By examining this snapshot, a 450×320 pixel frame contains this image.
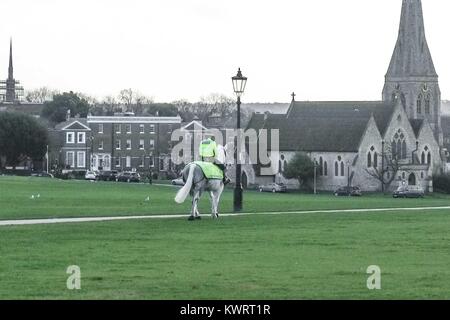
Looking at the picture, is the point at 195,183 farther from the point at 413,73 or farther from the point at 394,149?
the point at 413,73

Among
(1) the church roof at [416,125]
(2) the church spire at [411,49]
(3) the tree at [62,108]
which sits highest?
(2) the church spire at [411,49]

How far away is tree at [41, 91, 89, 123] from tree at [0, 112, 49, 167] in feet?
137

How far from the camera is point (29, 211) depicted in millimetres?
43406

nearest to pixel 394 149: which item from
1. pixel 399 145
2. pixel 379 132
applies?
pixel 399 145

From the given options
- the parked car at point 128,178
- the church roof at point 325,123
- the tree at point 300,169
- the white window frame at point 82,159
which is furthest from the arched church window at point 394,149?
the white window frame at point 82,159

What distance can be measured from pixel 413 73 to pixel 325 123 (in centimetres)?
1814

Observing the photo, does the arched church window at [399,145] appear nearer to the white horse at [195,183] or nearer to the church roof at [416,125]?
the church roof at [416,125]

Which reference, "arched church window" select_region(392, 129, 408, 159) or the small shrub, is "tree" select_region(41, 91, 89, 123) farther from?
the small shrub

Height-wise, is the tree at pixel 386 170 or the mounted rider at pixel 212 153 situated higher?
the tree at pixel 386 170

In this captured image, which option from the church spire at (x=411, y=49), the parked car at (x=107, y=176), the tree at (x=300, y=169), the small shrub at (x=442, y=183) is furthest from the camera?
the church spire at (x=411, y=49)

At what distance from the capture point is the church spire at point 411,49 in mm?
149250

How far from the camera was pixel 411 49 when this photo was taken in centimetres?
15125

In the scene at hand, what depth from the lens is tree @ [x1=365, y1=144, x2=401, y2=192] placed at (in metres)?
132
